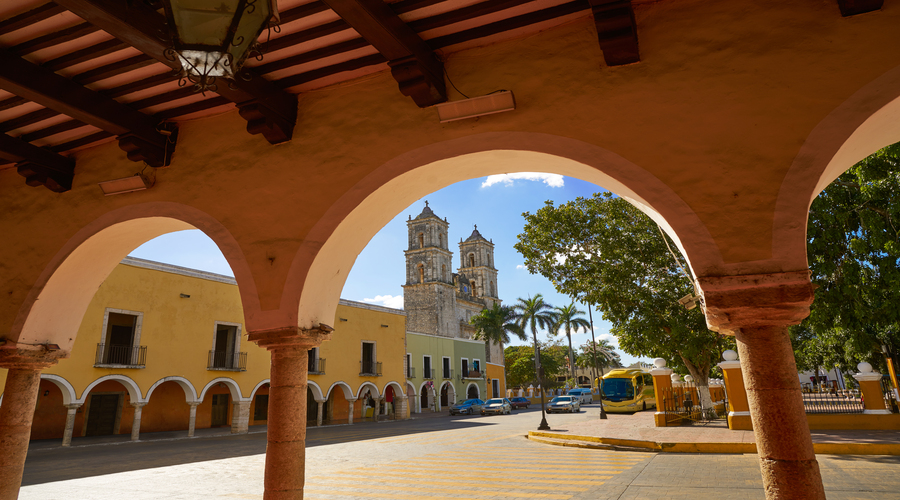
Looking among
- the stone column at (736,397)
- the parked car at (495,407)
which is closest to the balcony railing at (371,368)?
the parked car at (495,407)

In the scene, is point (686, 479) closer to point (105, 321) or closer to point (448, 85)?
point (448, 85)

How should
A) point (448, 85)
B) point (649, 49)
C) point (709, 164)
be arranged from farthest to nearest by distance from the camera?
1. point (448, 85)
2. point (649, 49)
3. point (709, 164)

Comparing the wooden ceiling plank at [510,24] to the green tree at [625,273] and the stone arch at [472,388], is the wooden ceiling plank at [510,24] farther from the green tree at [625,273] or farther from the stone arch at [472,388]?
the stone arch at [472,388]

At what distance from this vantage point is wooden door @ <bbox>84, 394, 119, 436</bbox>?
16.7 metres

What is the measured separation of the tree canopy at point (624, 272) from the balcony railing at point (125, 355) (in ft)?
38.9

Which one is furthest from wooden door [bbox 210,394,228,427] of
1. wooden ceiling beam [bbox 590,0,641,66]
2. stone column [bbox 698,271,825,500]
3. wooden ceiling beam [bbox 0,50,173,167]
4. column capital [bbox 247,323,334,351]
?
stone column [bbox 698,271,825,500]

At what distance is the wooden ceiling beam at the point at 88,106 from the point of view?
356 cm

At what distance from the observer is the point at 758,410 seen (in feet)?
8.91

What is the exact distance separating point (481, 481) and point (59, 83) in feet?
20.1

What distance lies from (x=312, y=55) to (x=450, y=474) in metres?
6.05

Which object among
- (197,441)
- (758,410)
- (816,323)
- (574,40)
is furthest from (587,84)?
(197,441)

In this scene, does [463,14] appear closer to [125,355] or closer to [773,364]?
[773,364]

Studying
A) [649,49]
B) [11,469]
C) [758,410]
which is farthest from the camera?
[11,469]

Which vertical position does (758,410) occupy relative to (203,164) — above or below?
below
